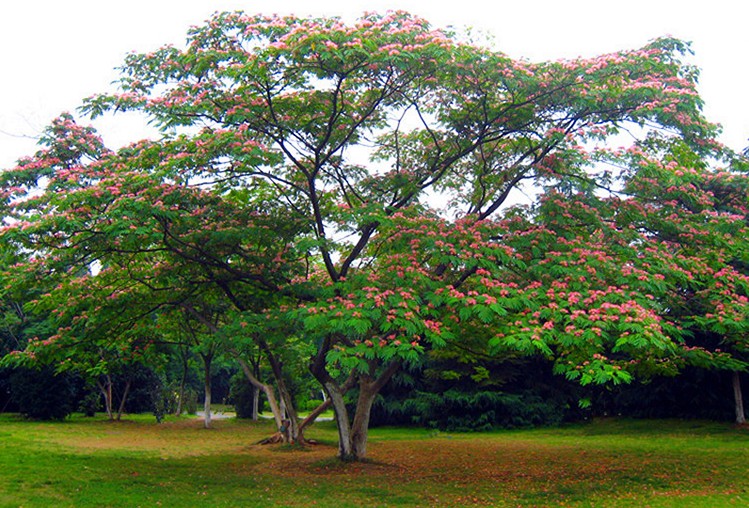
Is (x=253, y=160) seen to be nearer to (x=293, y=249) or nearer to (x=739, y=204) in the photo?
(x=293, y=249)

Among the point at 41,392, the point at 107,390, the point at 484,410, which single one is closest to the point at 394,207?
the point at 484,410

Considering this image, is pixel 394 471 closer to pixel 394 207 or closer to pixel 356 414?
pixel 356 414

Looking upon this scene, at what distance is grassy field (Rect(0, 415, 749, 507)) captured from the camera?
9.68 metres

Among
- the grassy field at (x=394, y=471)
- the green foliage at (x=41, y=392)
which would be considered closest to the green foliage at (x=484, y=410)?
the grassy field at (x=394, y=471)

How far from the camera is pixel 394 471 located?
12.7 meters

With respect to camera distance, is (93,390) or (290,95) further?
Answer: (93,390)

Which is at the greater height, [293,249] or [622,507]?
[293,249]

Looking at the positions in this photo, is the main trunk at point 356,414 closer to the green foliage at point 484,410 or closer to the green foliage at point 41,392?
the green foliage at point 484,410

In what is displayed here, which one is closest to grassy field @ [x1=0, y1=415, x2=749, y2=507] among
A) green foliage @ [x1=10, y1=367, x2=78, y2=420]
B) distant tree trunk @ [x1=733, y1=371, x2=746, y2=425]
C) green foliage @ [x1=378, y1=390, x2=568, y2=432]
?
distant tree trunk @ [x1=733, y1=371, x2=746, y2=425]

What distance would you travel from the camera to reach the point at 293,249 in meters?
12.8

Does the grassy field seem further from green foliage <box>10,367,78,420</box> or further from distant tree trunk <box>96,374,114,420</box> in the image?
distant tree trunk <box>96,374,114,420</box>

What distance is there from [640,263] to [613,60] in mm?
3362

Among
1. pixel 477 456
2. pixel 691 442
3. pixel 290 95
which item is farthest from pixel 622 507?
pixel 691 442

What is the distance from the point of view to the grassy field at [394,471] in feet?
31.8
